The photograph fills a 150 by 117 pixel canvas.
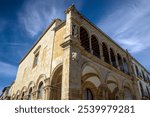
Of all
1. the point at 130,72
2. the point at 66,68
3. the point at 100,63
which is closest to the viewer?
the point at 66,68

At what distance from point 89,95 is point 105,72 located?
3.01 m

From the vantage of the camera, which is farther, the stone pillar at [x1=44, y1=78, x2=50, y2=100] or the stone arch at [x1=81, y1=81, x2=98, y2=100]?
the stone arch at [x1=81, y1=81, x2=98, y2=100]

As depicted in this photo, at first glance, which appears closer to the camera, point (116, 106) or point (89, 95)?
point (116, 106)

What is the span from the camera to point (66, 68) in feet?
28.6

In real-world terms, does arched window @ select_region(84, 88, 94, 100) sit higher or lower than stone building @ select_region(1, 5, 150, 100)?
lower

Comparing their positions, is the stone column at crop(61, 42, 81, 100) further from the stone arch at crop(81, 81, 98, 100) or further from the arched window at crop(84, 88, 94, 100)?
the arched window at crop(84, 88, 94, 100)

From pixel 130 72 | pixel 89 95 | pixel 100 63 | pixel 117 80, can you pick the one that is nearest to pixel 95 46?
pixel 100 63

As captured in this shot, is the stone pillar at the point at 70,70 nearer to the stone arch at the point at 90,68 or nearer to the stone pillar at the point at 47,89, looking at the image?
the stone arch at the point at 90,68

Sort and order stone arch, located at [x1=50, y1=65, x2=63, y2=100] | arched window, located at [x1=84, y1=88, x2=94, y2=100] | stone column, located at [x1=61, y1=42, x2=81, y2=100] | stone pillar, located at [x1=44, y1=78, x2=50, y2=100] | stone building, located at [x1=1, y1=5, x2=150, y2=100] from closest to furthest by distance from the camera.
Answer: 1. stone column, located at [x1=61, y1=42, x2=81, y2=100]
2. stone building, located at [x1=1, y1=5, x2=150, y2=100]
3. stone pillar, located at [x1=44, y1=78, x2=50, y2=100]
4. stone arch, located at [x1=50, y1=65, x2=63, y2=100]
5. arched window, located at [x1=84, y1=88, x2=94, y2=100]

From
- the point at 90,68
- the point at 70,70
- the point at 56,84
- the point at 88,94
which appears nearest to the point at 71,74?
the point at 70,70

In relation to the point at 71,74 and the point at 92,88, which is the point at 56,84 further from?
the point at 92,88

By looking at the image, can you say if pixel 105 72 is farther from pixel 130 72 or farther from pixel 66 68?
pixel 130 72

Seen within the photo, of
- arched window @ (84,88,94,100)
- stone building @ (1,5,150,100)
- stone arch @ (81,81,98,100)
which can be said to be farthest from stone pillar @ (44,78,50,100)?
arched window @ (84,88,94,100)

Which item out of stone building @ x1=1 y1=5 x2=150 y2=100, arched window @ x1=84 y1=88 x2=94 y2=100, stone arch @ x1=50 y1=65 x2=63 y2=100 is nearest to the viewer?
stone building @ x1=1 y1=5 x2=150 y2=100
